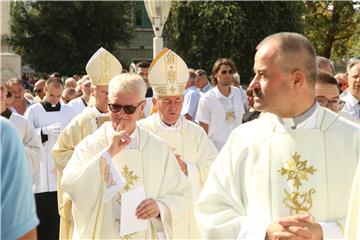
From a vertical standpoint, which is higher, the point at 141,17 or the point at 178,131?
the point at 141,17

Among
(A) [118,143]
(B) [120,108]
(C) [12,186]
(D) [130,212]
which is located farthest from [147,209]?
(C) [12,186]

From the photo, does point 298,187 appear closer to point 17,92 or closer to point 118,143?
point 118,143

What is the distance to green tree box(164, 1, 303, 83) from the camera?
1155 inches

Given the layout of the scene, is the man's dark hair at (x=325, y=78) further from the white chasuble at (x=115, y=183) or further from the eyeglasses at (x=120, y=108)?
the eyeglasses at (x=120, y=108)

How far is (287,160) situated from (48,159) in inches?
216

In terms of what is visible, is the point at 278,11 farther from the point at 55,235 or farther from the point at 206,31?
the point at 55,235

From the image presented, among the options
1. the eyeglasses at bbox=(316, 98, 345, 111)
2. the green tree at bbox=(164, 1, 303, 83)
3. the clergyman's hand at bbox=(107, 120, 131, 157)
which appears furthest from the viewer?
the green tree at bbox=(164, 1, 303, 83)

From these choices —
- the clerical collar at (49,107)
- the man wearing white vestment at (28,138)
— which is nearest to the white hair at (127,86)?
the man wearing white vestment at (28,138)

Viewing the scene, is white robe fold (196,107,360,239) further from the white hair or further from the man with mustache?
the man with mustache

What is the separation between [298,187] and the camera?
327cm

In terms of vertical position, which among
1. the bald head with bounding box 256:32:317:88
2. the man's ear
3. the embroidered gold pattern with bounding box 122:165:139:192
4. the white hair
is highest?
the bald head with bounding box 256:32:317:88

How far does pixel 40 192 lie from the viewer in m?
8.05

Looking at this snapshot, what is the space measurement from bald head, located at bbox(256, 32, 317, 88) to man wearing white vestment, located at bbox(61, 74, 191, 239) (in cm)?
139

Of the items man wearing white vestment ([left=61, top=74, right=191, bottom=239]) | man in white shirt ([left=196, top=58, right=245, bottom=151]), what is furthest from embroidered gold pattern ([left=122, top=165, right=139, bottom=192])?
A: man in white shirt ([left=196, top=58, right=245, bottom=151])
